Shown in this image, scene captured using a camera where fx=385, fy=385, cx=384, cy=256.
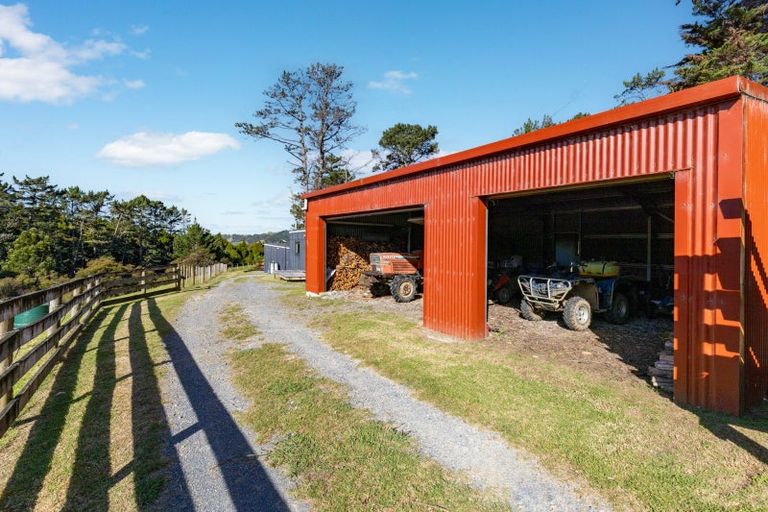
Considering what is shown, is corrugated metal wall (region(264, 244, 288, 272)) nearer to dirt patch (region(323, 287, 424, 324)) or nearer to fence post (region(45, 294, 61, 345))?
dirt patch (region(323, 287, 424, 324))

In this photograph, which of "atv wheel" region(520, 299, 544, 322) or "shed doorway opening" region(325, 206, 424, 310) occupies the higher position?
"shed doorway opening" region(325, 206, 424, 310)

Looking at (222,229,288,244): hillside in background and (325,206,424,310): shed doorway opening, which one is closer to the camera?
(325,206,424,310): shed doorway opening

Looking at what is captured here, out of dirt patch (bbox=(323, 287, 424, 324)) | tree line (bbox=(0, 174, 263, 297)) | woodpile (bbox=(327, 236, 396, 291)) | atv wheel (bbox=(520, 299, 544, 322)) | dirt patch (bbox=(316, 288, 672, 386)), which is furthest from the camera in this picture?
tree line (bbox=(0, 174, 263, 297))

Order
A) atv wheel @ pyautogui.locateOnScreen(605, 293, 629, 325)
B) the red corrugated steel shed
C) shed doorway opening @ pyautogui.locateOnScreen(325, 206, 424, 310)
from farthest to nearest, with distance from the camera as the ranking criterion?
1. shed doorway opening @ pyautogui.locateOnScreen(325, 206, 424, 310)
2. atv wheel @ pyautogui.locateOnScreen(605, 293, 629, 325)
3. the red corrugated steel shed

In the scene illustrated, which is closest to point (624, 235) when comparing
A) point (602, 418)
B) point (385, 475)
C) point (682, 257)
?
point (682, 257)

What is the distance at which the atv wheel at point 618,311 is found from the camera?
305 inches

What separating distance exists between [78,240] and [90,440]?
148 feet

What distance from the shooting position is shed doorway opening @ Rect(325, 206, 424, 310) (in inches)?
457

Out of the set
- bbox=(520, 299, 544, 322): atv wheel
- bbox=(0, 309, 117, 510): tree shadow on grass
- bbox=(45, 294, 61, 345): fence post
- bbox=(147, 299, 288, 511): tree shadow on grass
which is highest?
bbox=(45, 294, 61, 345): fence post

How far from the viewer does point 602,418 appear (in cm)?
366

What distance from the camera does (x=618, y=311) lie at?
7770 millimetres

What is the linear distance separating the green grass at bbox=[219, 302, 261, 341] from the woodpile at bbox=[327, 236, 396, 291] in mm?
4043

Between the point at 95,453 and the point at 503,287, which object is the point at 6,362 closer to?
the point at 95,453

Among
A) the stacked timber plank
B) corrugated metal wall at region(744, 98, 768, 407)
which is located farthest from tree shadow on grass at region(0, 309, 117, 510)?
corrugated metal wall at region(744, 98, 768, 407)
